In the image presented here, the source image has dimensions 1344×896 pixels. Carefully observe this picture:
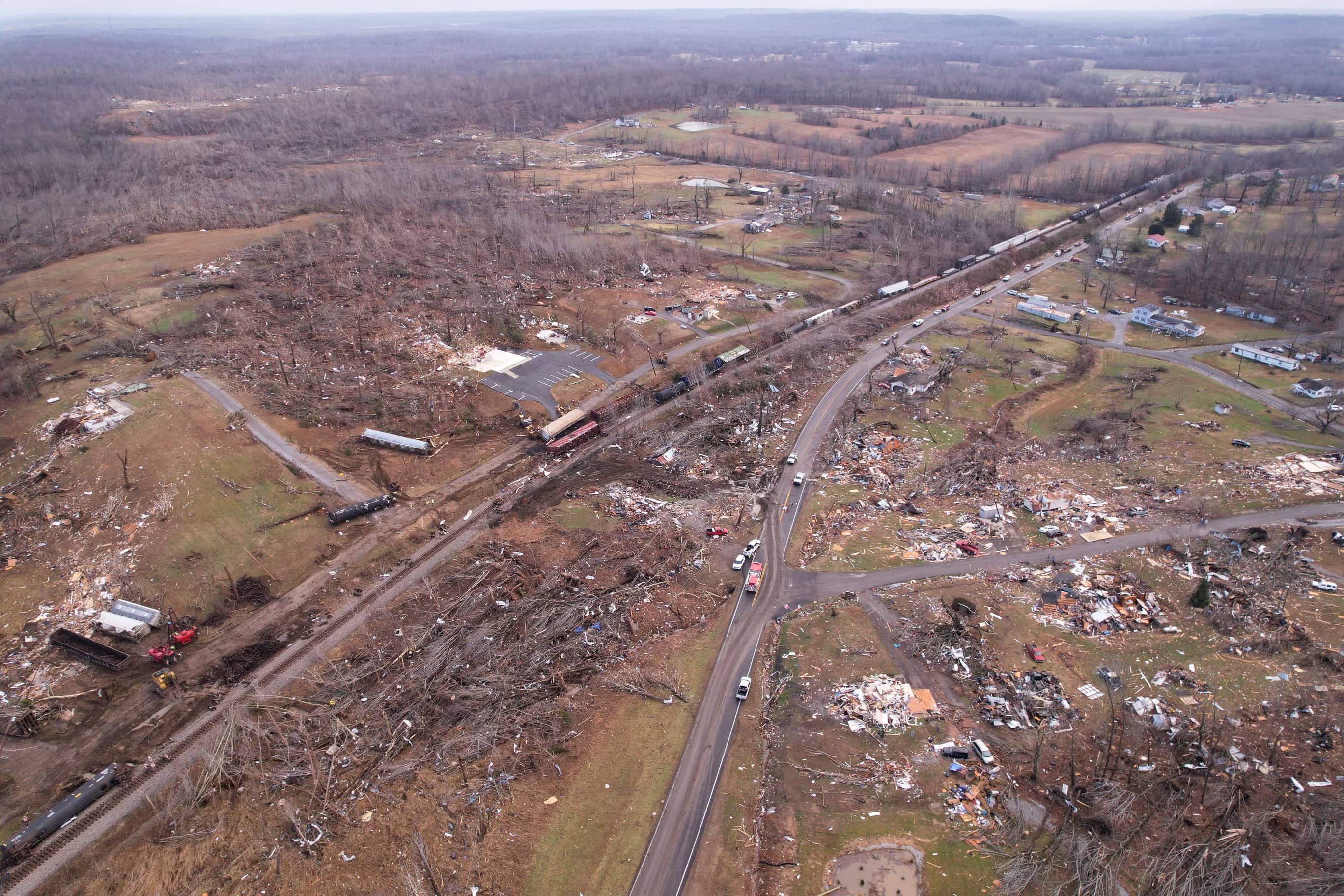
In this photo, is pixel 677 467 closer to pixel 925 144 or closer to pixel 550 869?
pixel 550 869

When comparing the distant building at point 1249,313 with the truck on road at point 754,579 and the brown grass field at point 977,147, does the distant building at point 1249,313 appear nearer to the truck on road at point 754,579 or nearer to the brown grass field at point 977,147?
the truck on road at point 754,579

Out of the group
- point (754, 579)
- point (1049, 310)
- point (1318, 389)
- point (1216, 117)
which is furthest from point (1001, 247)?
point (1216, 117)

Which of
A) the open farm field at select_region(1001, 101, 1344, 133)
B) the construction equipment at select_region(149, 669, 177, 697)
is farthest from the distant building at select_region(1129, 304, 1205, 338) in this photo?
the open farm field at select_region(1001, 101, 1344, 133)

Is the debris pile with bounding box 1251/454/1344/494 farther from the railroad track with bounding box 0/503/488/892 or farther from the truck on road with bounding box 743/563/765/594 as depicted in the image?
the railroad track with bounding box 0/503/488/892

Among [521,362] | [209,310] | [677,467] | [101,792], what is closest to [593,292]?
[521,362]

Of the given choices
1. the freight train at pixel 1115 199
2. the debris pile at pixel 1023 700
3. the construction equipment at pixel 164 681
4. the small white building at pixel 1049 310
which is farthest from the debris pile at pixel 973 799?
the freight train at pixel 1115 199

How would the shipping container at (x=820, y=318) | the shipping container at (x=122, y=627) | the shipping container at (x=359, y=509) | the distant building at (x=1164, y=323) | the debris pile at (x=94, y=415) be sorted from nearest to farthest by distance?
1. the shipping container at (x=122, y=627)
2. the shipping container at (x=359, y=509)
3. the debris pile at (x=94, y=415)
4. the distant building at (x=1164, y=323)
5. the shipping container at (x=820, y=318)

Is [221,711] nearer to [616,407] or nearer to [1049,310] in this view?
[616,407]
